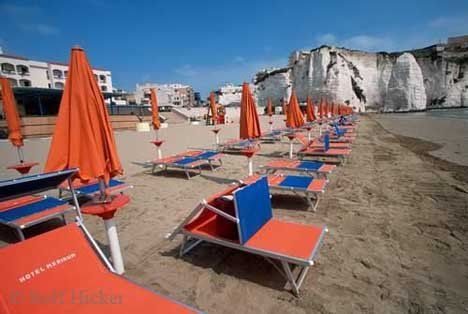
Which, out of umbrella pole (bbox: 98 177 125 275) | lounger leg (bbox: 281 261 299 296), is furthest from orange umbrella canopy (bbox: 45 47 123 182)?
lounger leg (bbox: 281 261 299 296)

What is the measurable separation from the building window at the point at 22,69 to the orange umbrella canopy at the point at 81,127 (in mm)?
55248

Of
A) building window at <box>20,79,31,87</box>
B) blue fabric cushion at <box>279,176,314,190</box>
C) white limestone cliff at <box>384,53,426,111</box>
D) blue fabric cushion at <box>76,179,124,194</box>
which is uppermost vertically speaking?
building window at <box>20,79,31,87</box>

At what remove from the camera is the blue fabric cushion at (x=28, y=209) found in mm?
3555

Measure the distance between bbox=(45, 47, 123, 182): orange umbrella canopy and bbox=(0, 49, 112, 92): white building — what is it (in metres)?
48.3

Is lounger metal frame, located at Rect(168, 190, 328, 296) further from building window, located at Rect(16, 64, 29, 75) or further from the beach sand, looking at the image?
building window, located at Rect(16, 64, 29, 75)

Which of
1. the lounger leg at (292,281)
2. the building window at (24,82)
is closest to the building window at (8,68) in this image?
the building window at (24,82)

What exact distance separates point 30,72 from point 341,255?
58.5m

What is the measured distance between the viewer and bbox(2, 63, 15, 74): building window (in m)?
39.6

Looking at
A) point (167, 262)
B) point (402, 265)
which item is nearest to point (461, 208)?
point (402, 265)

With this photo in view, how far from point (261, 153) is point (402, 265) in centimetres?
759

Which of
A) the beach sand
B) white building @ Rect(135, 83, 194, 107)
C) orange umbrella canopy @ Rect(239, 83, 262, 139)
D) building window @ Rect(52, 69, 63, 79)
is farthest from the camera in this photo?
white building @ Rect(135, 83, 194, 107)

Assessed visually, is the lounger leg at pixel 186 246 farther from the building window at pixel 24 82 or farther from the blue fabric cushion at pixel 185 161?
the building window at pixel 24 82

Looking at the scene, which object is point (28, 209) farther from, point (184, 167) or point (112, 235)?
point (184, 167)

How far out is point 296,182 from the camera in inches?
186
